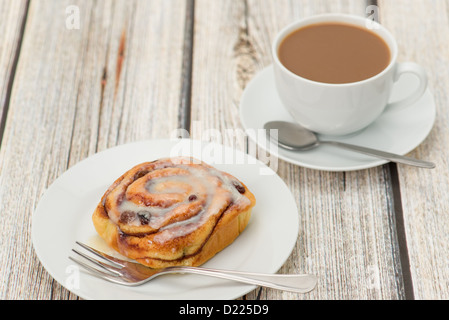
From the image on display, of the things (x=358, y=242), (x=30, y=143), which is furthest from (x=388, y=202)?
(x=30, y=143)

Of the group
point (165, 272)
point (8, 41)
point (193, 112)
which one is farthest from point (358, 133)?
point (8, 41)

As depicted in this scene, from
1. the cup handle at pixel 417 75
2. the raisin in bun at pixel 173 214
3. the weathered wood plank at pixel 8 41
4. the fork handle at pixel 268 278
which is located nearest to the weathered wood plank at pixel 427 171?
the cup handle at pixel 417 75

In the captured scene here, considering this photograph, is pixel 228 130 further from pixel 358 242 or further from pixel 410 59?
pixel 410 59

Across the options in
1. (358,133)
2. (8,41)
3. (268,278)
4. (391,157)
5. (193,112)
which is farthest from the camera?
(8,41)

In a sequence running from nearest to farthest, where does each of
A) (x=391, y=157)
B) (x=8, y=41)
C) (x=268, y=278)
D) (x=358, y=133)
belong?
(x=268, y=278), (x=391, y=157), (x=358, y=133), (x=8, y=41)

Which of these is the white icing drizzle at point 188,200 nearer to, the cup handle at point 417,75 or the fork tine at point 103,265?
the fork tine at point 103,265

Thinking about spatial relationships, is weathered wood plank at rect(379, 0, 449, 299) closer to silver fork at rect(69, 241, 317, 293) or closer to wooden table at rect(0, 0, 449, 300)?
wooden table at rect(0, 0, 449, 300)

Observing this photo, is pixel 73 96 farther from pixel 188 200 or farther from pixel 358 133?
pixel 358 133
